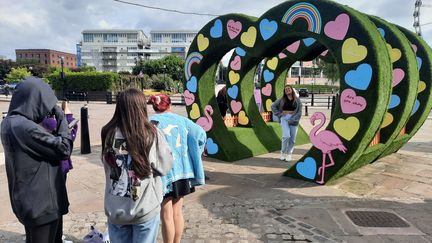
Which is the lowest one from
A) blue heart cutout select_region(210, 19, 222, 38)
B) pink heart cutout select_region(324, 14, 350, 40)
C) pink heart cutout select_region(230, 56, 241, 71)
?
pink heart cutout select_region(230, 56, 241, 71)

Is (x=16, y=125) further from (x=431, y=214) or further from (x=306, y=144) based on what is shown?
(x=306, y=144)

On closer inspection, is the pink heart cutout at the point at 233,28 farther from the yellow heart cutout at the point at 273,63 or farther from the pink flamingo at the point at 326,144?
the yellow heart cutout at the point at 273,63

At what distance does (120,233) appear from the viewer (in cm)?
215

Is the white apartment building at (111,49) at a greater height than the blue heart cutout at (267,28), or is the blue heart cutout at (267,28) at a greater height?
the white apartment building at (111,49)

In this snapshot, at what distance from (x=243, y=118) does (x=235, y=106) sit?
1.21 ft

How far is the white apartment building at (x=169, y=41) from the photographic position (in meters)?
104

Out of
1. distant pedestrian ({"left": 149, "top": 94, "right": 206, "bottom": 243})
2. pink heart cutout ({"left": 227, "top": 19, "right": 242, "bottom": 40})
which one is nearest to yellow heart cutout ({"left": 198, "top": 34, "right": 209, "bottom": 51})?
pink heart cutout ({"left": 227, "top": 19, "right": 242, "bottom": 40})

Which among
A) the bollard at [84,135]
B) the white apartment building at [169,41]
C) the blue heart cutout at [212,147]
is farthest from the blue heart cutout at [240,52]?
the white apartment building at [169,41]

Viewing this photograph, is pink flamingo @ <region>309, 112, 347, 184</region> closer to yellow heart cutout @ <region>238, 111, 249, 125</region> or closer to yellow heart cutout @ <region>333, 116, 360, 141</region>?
yellow heart cutout @ <region>333, 116, 360, 141</region>

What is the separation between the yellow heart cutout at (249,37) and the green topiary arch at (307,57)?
0.06 feet

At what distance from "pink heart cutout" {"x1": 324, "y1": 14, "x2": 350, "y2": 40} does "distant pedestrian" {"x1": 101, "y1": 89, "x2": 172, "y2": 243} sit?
12.0ft

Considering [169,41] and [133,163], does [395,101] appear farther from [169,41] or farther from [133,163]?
[169,41]

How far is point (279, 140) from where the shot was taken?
823cm

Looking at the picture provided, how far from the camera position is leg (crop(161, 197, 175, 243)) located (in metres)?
2.80
